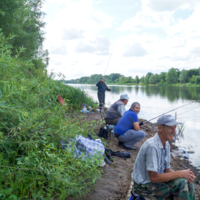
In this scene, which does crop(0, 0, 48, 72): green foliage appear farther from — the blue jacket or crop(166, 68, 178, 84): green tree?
crop(166, 68, 178, 84): green tree

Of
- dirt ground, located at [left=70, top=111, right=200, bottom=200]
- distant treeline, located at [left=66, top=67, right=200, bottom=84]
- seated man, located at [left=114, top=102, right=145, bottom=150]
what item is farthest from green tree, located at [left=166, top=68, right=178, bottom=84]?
dirt ground, located at [left=70, top=111, right=200, bottom=200]

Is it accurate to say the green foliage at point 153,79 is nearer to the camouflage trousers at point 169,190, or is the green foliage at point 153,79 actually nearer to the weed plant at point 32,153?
the weed plant at point 32,153

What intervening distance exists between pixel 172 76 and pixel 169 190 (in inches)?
3428

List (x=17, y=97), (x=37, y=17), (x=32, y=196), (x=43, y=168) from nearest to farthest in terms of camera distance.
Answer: (x=32, y=196), (x=43, y=168), (x=17, y=97), (x=37, y=17)

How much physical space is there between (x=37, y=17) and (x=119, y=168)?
63.0ft

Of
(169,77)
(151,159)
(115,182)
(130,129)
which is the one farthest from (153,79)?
(151,159)

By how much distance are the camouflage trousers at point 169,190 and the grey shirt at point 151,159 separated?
10cm

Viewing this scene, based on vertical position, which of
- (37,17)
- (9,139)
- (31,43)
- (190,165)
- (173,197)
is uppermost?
(37,17)

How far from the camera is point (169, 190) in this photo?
92.9 inches

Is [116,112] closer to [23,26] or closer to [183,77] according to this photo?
[23,26]

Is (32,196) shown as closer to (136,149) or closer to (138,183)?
(138,183)

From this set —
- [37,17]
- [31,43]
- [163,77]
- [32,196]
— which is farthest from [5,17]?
[163,77]

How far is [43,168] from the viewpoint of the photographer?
2348 millimetres

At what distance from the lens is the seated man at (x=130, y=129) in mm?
5051
